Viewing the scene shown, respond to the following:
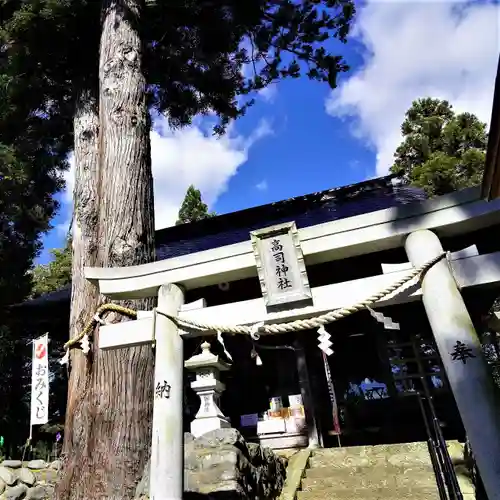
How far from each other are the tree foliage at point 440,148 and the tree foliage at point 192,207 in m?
10.5

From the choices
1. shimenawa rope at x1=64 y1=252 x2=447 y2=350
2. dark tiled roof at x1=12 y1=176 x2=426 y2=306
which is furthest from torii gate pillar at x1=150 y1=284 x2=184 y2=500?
dark tiled roof at x1=12 y1=176 x2=426 y2=306

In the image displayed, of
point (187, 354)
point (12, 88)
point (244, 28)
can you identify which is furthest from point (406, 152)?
point (12, 88)

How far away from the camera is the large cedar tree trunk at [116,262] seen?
359 cm

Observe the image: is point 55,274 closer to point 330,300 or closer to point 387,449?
point 387,449

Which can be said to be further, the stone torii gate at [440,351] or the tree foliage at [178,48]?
the tree foliage at [178,48]

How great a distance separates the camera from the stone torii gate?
90.0 inches

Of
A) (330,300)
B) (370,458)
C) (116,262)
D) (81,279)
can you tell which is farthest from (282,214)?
(330,300)

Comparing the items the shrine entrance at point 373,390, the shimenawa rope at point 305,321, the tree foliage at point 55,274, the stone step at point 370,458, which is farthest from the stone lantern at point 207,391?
the tree foliage at point 55,274

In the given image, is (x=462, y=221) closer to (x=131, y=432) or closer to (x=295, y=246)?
(x=295, y=246)

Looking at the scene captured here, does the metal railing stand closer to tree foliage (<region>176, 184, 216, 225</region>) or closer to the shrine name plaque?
the shrine name plaque

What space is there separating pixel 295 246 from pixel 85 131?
13.8 ft

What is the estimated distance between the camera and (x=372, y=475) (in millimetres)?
4871

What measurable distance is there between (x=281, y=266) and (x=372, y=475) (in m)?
3.35

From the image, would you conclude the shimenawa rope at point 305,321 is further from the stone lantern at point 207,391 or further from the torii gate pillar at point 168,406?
the stone lantern at point 207,391
